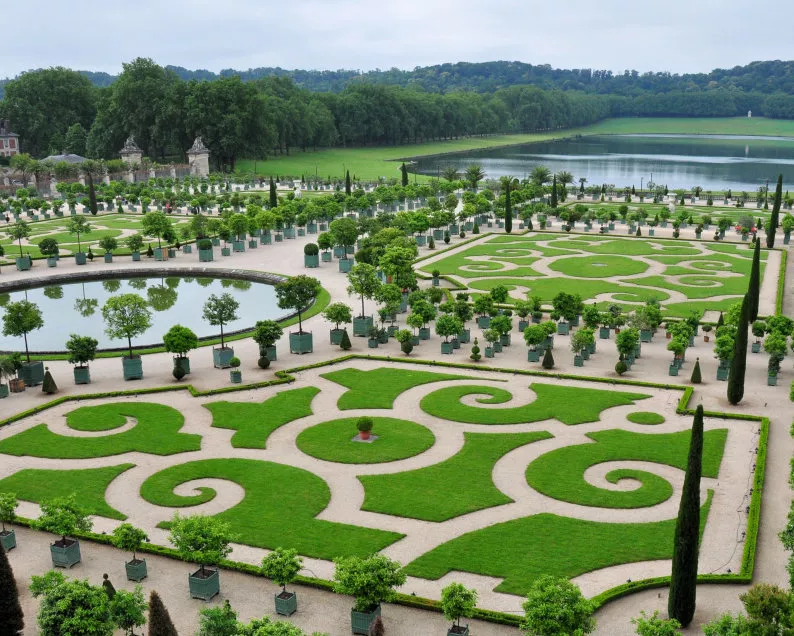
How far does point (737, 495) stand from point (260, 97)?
12914cm

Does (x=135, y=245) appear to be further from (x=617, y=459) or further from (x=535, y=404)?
(x=617, y=459)

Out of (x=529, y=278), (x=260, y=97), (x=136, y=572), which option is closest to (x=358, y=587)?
(x=136, y=572)

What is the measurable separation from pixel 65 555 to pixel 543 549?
15.5 metres

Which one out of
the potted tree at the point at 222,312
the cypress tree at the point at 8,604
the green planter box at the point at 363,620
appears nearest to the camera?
the cypress tree at the point at 8,604

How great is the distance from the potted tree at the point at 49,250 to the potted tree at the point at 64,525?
5051 centimetres

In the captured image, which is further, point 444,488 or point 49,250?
point 49,250

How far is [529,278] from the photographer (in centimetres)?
7012

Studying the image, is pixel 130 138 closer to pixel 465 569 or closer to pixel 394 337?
pixel 394 337

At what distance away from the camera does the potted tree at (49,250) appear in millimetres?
73000

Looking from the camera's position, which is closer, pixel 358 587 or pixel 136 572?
pixel 358 587

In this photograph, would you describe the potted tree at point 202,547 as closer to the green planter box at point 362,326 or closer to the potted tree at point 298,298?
the potted tree at point 298,298

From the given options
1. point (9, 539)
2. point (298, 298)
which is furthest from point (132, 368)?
point (9, 539)

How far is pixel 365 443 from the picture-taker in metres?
36.8

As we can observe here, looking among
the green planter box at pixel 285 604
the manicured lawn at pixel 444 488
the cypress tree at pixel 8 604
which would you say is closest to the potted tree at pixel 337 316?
the manicured lawn at pixel 444 488
